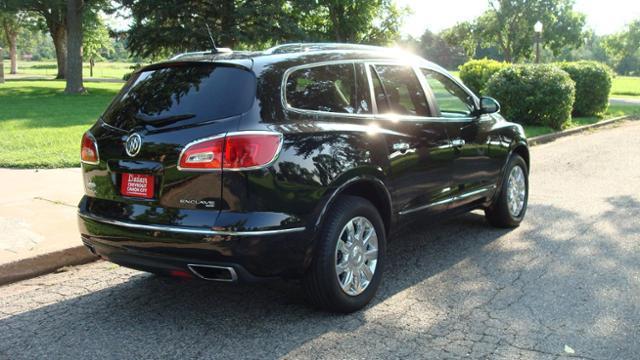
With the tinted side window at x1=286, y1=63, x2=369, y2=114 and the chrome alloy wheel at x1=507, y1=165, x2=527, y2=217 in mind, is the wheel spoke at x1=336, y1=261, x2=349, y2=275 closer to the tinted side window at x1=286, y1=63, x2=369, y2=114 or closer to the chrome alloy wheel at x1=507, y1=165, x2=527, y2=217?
the tinted side window at x1=286, y1=63, x2=369, y2=114

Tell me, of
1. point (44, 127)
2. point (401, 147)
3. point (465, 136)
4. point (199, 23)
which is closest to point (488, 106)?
point (465, 136)

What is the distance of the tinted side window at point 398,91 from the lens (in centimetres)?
484

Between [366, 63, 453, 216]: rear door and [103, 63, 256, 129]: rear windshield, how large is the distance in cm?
118

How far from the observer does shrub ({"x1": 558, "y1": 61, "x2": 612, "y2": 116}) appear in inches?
733

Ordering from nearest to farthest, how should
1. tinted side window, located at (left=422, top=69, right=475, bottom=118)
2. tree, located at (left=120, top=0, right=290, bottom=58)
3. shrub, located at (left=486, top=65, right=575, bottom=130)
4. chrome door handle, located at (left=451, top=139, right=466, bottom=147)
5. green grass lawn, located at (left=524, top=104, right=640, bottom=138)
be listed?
chrome door handle, located at (left=451, top=139, right=466, bottom=147), tinted side window, located at (left=422, top=69, right=475, bottom=118), green grass lawn, located at (left=524, top=104, right=640, bottom=138), shrub, located at (left=486, top=65, right=575, bottom=130), tree, located at (left=120, top=0, right=290, bottom=58)

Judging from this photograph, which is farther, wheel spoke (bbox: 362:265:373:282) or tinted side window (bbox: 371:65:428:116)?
tinted side window (bbox: 371:65:428:116)

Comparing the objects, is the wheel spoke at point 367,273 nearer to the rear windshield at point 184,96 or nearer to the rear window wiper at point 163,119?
the rear windshield at point 184,96

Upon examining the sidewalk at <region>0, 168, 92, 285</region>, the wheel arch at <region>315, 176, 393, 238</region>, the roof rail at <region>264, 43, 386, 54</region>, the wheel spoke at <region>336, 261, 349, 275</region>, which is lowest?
the sidewalk at <region>0, 168, 92, 285</region>

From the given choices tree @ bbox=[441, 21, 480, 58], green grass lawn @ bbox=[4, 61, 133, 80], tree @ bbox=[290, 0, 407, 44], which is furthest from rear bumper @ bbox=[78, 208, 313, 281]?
tree @ bbox=[441, 21, 480, 58]

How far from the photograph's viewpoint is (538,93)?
15.6 meters

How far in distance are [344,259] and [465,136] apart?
2.00 meters

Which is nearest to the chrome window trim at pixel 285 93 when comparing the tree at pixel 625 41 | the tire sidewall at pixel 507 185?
the tire sidewall at pixel 507 185

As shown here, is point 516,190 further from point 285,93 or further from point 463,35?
point 463,35

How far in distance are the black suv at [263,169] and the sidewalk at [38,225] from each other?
4.13ft
